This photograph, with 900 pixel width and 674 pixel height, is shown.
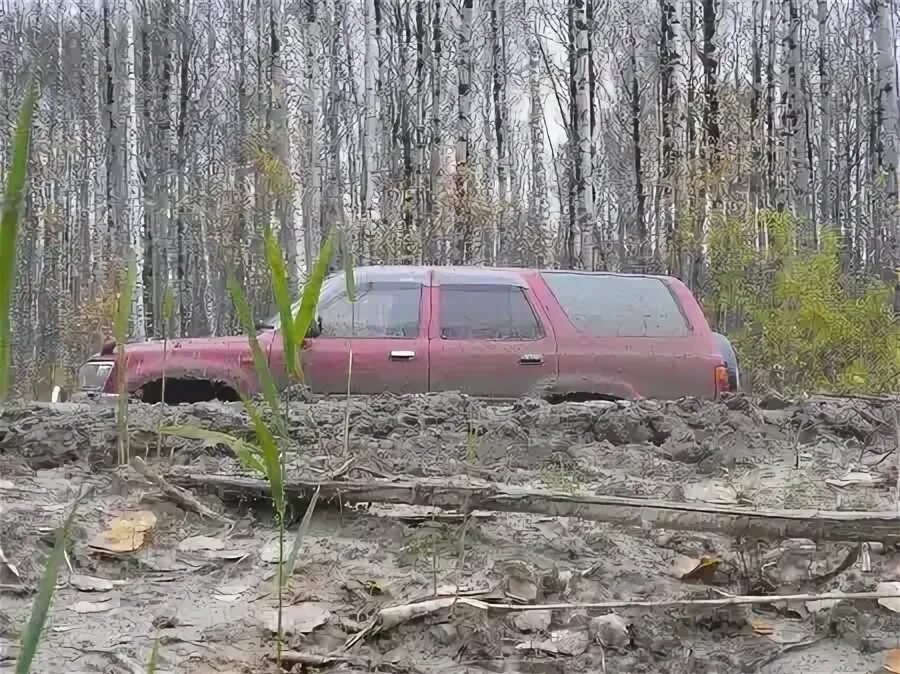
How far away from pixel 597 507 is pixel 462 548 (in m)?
0.13

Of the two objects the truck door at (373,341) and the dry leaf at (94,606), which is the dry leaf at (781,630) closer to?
the truck door at (373,341)

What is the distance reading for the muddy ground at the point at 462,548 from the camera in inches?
22.9

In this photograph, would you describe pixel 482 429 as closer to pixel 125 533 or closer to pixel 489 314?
pixel 489 314

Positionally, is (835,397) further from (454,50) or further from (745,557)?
(454,50)

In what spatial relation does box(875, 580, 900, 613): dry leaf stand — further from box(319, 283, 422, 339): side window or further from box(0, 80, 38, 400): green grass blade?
box(0, 80, 38, 400): green grass blade

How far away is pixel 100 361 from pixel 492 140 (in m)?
0.44

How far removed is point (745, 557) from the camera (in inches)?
26.5

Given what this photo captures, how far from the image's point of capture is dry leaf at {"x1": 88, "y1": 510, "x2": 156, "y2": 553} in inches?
25.7

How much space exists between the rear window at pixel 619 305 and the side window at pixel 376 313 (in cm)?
15

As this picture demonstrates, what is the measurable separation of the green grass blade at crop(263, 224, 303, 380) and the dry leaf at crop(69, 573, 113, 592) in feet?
0.75

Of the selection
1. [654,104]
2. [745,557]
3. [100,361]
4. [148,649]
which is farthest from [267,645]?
[654,104]

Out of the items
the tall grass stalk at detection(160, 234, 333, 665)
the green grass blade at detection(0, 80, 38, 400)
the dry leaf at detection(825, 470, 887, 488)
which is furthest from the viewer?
the dry leaf at detection(825, 470, 887, 488)

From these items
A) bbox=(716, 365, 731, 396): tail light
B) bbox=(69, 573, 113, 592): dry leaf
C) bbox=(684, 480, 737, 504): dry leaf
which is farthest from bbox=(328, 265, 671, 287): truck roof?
bbox=(69, 573, 113, 592): dry leaf

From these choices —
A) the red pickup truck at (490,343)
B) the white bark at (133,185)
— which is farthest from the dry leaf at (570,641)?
the white bark at (133,185)
